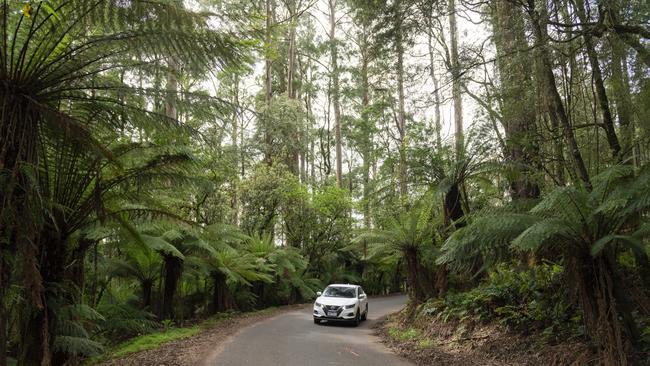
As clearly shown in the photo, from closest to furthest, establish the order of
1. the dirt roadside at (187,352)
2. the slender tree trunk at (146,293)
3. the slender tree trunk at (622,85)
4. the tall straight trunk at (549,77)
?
1. the slender tree trunk at (622,85)
2. the tall straight trunk at (549,77)
3. the dirt roadside at (187,352)
4. the slender tree trunk at (146,293)

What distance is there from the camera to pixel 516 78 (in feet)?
28.5

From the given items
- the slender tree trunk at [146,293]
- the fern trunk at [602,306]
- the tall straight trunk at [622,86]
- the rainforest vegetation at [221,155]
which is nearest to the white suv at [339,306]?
the rainforest vegetation at [221,155]

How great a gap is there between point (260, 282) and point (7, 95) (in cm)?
1590

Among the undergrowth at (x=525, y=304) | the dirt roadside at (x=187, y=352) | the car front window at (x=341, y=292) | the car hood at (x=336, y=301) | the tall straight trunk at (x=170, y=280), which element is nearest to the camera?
the undergrowth at (x=525, y=304)

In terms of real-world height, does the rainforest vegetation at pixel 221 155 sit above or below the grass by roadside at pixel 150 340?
above

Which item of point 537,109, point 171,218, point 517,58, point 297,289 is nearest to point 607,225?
point 517,58

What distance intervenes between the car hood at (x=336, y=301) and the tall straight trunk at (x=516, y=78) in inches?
250

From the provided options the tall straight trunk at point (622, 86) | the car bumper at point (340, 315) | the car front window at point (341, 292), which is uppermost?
the tall straight trunk at point (622, 86)

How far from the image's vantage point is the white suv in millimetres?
13477

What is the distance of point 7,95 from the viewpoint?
12.9ft

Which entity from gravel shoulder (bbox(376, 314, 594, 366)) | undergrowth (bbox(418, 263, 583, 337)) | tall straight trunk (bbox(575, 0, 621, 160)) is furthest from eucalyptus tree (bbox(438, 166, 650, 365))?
tall straight trunk (bbox(575, 0, 621, 160))

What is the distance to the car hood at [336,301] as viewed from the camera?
13646 mm

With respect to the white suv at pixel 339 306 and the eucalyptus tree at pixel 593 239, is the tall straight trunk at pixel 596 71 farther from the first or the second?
the white suv at pixel 339 306

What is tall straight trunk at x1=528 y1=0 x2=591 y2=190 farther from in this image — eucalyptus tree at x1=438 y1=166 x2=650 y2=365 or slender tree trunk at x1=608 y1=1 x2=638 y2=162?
eucalyptus tree at x1=438 y1=166 x2=650 y2=365
